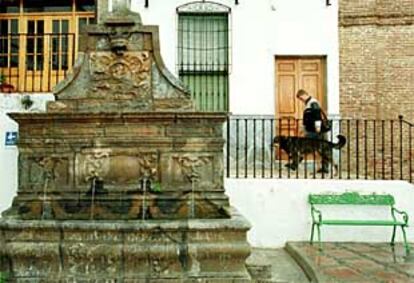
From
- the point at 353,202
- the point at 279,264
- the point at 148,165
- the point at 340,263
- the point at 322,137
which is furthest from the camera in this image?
the point at 322,137

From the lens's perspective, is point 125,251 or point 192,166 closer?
point 125,251

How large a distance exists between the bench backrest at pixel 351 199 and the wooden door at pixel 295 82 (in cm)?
378

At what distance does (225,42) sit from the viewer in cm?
1346

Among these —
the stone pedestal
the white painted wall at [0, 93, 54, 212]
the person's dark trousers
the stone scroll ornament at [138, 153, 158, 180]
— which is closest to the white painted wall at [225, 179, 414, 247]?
the person's dark trousers

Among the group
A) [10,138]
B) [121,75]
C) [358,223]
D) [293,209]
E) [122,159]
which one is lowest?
[358,223]

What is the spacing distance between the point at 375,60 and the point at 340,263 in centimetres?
680

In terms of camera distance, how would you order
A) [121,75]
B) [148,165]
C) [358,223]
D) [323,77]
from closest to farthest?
[148,165], [121,75], [358,223], [323,77]

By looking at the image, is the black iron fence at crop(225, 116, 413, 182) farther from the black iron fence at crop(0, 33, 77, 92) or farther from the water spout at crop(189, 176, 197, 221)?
the water spout at crop(189, 176, 197, 221)

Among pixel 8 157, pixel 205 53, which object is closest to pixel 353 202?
pixel 205 53

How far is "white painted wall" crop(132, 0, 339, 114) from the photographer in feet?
43.3

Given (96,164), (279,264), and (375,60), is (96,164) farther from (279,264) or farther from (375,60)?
(375,60)

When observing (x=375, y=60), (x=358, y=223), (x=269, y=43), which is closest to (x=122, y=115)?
(x=358, y=223)

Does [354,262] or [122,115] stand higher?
[122,115]

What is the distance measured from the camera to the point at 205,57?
44.4 feet
